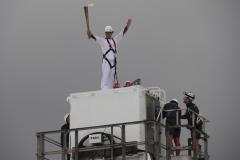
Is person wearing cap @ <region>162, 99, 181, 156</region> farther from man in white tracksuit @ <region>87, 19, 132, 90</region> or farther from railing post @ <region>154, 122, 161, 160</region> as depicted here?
man in white tracksuit @ <region>87, 19, 132, 90</region>

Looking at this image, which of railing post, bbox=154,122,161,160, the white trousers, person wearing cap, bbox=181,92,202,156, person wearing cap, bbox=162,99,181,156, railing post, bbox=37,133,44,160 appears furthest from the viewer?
the white trousers

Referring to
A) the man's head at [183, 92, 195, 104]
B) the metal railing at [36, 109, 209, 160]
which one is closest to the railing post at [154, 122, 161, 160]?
the metal railing at [36, 109, 209, 160]

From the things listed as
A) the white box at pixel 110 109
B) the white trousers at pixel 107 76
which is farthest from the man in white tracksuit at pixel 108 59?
the white box at pixel 110 109

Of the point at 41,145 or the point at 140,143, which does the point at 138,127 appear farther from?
the point at 41,145

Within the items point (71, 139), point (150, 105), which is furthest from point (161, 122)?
point (71, 139)

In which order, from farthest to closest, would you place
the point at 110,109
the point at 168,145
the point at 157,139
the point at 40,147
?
the point at 110,109, the point at 168,145, the point at 40,147, the point at 157,139

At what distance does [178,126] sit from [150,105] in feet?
6.55

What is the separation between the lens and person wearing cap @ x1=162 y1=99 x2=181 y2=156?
3472 centimetres

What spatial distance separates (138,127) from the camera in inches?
1339

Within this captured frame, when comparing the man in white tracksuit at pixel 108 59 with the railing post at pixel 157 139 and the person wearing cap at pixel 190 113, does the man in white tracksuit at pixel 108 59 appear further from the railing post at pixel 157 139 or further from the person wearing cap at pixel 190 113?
the railing post at pixel 157 139

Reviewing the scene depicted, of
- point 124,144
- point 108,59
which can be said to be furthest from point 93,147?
point 108,59

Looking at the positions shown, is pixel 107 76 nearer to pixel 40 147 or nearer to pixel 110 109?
pixel 110 109

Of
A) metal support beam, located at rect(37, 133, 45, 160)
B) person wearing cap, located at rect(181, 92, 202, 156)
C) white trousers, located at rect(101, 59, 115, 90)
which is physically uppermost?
white trousers, located at rect(101, 59, 115, 90)

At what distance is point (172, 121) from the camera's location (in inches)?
1382
